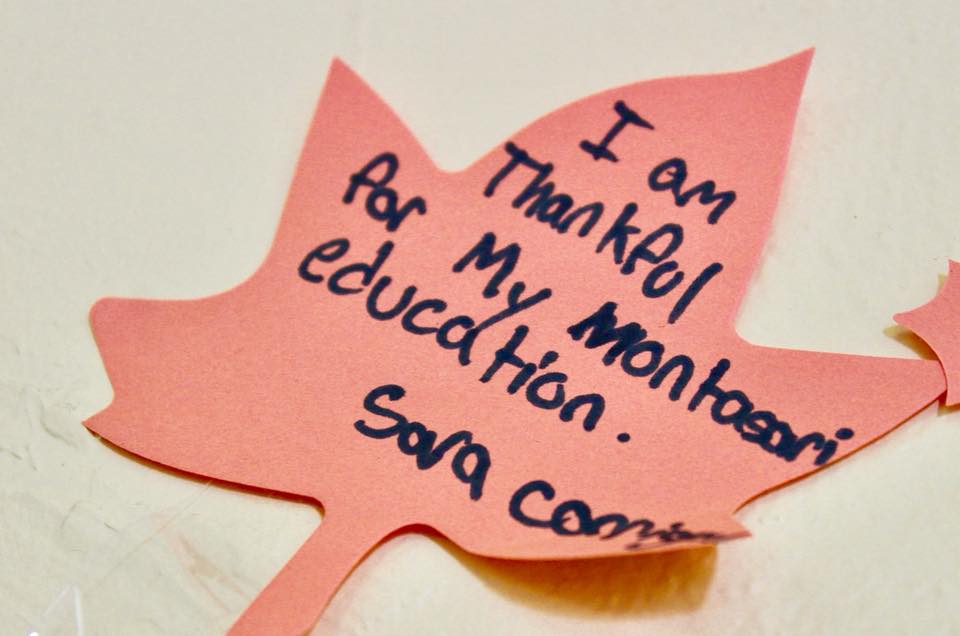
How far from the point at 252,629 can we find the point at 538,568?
128 mm

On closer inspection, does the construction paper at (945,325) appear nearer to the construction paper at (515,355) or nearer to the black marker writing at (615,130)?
the construction paper at (515,355)

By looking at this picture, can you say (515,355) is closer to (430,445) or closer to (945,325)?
(430,445)

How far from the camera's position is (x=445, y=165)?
2.23 ft

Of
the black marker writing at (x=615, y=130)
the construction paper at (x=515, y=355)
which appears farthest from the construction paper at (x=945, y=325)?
the black marker writing at (x=615, y=130)

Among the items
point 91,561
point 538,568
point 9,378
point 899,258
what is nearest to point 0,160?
point 9,378

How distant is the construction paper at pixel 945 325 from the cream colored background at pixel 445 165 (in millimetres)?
15

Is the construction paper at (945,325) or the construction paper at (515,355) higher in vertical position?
the construction paper at (945,325)

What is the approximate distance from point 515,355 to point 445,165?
0.53 ft

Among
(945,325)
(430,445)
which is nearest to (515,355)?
(430,445)

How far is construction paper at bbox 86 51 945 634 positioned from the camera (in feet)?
1.69

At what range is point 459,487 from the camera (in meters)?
0.52

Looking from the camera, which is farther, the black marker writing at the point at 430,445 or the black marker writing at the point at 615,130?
the black marker writing at the point at 615,130

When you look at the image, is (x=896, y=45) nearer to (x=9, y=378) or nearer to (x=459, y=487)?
(x=459, y=487)

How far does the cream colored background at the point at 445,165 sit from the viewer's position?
502 mm
